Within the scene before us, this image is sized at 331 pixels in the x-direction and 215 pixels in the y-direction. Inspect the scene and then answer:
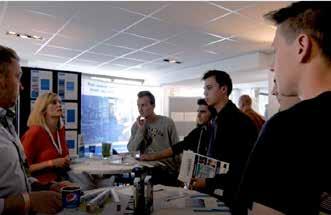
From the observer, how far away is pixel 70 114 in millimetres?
3453

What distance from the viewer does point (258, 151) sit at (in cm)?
51

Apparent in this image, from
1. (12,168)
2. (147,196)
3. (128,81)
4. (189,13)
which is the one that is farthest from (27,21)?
(128,81)

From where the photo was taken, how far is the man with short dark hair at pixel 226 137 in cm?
164

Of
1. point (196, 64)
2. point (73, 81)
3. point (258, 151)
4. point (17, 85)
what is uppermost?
point (196, 64)

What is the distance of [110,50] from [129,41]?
810 mm

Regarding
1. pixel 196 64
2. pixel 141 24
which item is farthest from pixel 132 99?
pixel 141 24

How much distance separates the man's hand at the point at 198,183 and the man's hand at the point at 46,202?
0.82 metres

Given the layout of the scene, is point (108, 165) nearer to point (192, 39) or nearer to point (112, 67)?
point (192, 39)

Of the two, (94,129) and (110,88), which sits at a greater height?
(110,88)

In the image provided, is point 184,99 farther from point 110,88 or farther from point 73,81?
point 73,81

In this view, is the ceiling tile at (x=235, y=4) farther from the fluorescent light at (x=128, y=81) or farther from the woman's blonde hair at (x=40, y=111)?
the fluorescent light at (x=128, y=81)

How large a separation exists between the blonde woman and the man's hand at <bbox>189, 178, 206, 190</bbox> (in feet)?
3.60

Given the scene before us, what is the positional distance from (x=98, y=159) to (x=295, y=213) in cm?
258

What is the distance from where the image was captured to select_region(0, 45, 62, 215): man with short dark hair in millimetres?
1090
